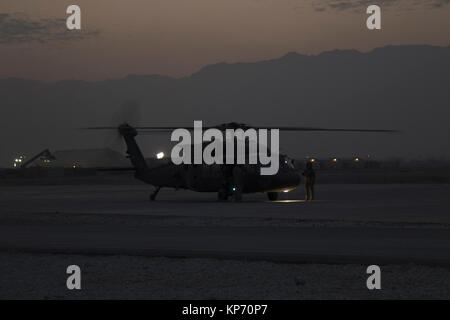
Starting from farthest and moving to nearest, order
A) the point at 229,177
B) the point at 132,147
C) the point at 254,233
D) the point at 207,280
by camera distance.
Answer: the point at 132,147 → the point at 229,177 → the point at 254,233 → the point at 207,280

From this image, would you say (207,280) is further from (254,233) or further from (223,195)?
(223,195)

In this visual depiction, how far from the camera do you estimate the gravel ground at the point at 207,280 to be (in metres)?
11.0

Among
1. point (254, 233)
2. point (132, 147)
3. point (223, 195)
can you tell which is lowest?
point (254, 233)

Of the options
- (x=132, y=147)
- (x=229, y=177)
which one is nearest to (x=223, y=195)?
(x=229, y=177)

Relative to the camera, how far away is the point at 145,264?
14.1 m

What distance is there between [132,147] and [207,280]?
89.1 ft

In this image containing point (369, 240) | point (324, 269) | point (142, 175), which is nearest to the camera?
point (324, 269)

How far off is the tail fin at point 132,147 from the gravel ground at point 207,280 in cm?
2362

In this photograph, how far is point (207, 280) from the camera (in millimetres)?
12367

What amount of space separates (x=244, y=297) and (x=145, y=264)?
3.72 metres
